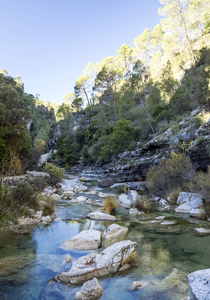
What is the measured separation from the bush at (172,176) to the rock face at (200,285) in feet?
22.6

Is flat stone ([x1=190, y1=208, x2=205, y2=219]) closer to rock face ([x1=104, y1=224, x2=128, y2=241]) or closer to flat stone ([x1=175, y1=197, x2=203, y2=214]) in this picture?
flat stone ([x1=175, y1=197, x2=203, y2=214])

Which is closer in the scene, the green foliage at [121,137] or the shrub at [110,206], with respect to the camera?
the shrub at [110,206]

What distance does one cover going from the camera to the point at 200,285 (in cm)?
183

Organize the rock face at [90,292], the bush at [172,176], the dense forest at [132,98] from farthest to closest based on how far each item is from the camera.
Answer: the dense forest at [132,98] → the bush at [172,176] → the rock face at [90,292]

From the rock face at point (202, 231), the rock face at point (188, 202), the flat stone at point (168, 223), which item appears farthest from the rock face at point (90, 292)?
the rock face at point (188, 202)

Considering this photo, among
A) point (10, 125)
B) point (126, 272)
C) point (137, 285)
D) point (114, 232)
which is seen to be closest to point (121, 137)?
point (10, 125)

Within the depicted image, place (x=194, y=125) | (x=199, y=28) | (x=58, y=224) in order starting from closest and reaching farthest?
(x=58, y=224) < (x=194, y=125) < (x=199, y=28)

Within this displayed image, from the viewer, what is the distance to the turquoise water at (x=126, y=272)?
288cm

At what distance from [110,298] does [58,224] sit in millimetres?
4143

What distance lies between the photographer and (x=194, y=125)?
39.7 ft

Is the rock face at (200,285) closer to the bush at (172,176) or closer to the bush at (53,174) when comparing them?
the bush at (172,176)

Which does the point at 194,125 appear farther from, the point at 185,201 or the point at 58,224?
the point at 58,224

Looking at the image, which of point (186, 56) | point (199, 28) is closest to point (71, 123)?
point (186, 56)

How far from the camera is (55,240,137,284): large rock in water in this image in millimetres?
3139
